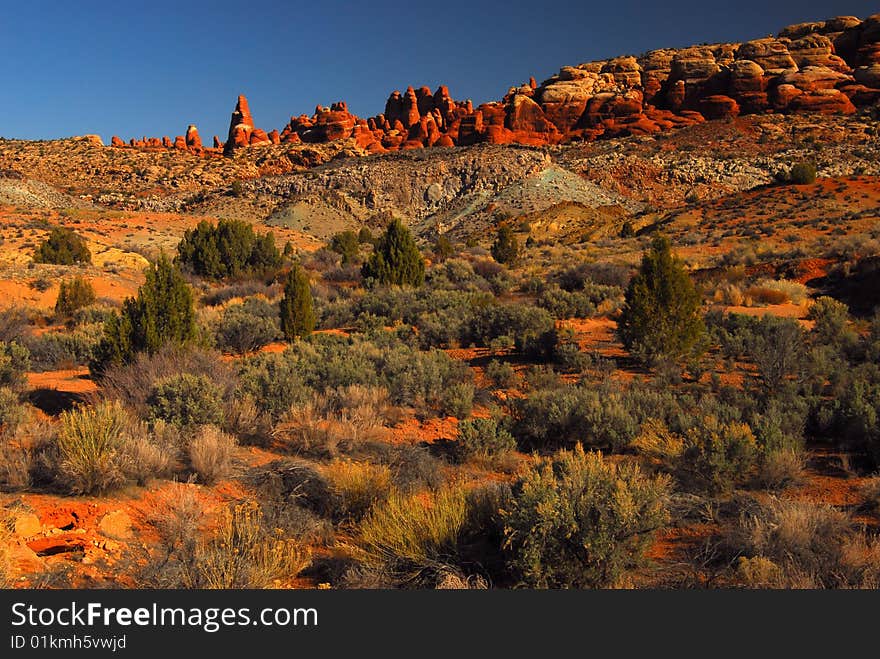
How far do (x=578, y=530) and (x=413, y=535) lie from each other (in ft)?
3.76

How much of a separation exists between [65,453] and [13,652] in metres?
2.59

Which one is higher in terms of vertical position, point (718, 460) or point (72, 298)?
point (72, 298)

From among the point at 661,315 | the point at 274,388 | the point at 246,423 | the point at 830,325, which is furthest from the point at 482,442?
the point at 830,325

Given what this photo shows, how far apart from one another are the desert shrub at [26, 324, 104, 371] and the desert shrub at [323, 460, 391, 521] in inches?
313

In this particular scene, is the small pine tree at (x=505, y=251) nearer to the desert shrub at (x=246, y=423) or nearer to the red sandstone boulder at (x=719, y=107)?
the desert shrub at (x=246, y=423)

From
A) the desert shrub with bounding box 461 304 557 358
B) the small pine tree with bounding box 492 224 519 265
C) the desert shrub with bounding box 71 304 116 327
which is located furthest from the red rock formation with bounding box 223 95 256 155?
the desert shrub with bounding box 461 304 557 358

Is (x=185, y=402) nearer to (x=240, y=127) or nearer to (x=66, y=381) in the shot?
(x=66, y=381)

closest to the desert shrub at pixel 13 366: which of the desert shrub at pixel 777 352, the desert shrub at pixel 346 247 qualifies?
the desert shrub at pixel 777 352

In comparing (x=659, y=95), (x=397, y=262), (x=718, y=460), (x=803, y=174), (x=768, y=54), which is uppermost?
(x=768, y=54)

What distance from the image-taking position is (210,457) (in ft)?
17.3

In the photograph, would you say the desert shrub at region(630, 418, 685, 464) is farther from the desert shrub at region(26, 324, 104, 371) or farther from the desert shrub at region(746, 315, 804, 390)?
the desert shrub at region(26, 324, 104, 371)

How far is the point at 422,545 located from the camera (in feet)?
12.6

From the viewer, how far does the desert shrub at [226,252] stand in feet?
81.9

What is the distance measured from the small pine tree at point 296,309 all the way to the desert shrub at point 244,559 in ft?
28.5
